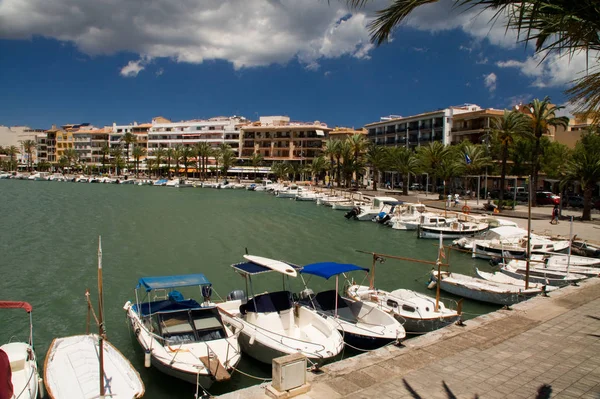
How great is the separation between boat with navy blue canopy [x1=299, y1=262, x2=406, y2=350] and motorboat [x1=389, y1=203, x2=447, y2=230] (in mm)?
27319

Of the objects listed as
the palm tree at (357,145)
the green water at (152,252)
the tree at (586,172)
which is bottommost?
the green water at (152,252)

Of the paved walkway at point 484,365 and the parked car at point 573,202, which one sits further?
the parked car at point 573,202

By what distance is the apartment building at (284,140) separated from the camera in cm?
12912

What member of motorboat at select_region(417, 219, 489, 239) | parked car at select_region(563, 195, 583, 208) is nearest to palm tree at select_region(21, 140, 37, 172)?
motorboat at select_region(417, 219, 489, 239)

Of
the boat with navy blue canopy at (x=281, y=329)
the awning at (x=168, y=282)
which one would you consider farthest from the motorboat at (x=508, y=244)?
the awning at (x=168, y=282)

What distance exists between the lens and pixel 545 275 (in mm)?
23750

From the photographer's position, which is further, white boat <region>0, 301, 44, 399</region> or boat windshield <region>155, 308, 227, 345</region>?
boat windshield <region>155, 308, 227, 345</region>

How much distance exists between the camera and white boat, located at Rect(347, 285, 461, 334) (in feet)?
55.5

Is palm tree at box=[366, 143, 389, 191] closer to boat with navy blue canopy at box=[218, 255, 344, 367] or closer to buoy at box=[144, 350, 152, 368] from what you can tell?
boat with navy blue canopy at box=[218, 255, 344, 367]

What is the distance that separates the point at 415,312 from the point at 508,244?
17897 millimetres

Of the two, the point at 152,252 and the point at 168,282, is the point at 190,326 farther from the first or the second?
the point at 152,252

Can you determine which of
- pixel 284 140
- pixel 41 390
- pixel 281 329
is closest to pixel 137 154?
pixel 284 140

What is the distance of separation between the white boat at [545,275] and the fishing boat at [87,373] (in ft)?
65.6

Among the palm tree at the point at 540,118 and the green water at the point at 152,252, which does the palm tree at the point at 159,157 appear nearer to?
the green water at the point at 152,252
